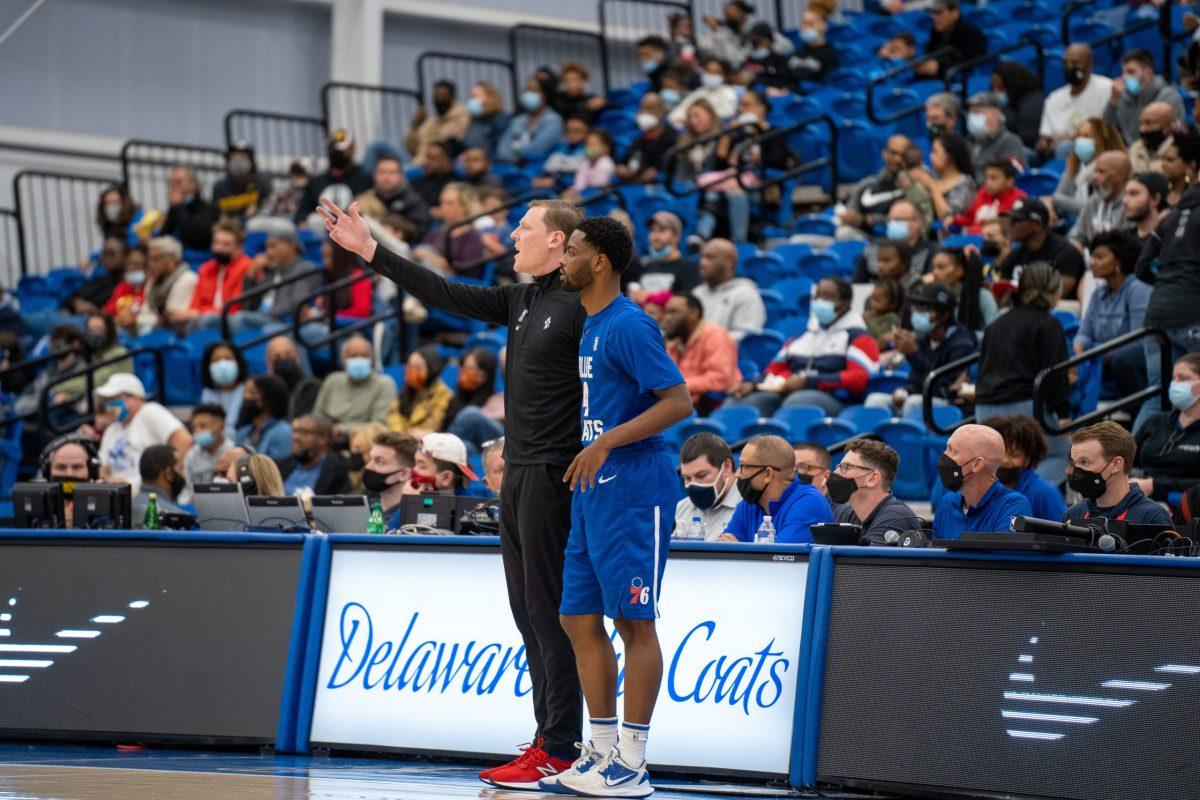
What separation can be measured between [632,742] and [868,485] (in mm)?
2506

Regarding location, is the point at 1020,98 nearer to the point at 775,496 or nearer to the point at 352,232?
the point at 775,496

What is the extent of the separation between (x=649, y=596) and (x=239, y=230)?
1162 cm

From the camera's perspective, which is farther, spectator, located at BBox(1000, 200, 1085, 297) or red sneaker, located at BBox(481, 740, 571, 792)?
spectator, located at BBox(1000, 200, 1085, 297)

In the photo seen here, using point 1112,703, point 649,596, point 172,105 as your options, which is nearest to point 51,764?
point 649,596

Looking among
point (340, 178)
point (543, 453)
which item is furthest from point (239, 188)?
point (543, 453)

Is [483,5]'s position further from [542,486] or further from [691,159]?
[542,486]

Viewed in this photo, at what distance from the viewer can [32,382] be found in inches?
607

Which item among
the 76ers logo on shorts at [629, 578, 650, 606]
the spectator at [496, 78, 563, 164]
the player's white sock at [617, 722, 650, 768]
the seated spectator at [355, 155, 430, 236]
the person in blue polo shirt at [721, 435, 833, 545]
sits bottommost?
the player's white sock at [617, 722, 650, 768]

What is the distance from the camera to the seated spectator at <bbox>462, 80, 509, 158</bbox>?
62.3ft

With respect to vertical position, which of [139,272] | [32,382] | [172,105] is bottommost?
[32,382]

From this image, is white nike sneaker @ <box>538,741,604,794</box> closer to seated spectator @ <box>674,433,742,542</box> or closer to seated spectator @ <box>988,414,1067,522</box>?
seated spectator @ <box>674,433,742,542</box>

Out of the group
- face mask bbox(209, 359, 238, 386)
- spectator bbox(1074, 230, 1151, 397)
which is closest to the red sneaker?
spectator bbox(1074, 230, 1151, 397)

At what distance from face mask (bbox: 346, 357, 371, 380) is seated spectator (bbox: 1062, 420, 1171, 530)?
6.55m

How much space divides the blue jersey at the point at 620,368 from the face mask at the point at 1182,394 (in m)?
4.34
